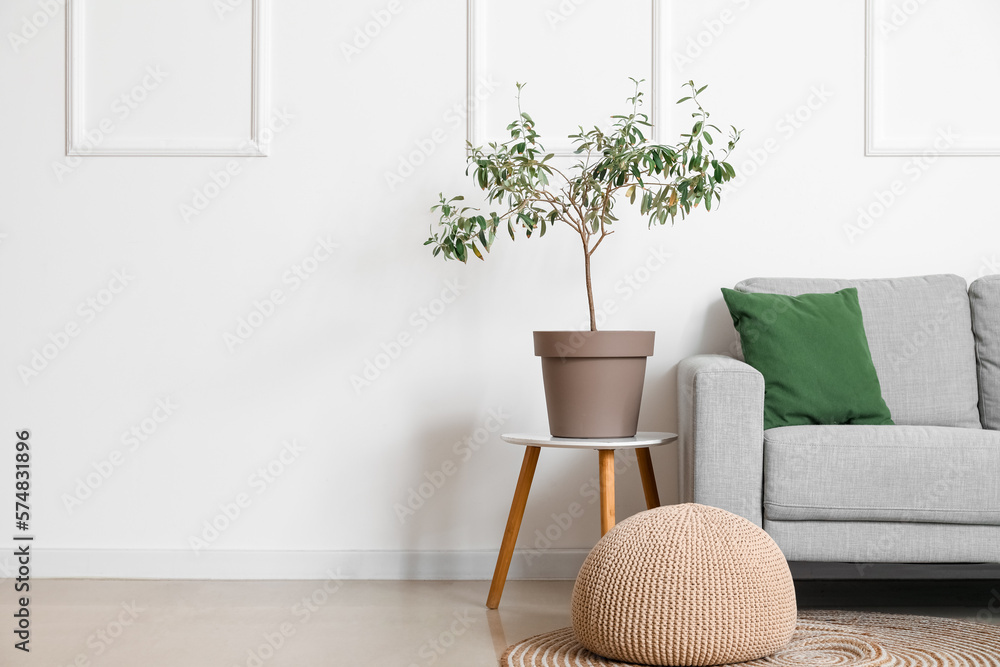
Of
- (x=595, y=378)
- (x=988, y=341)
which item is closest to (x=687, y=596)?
(x=595, y=378)

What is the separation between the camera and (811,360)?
2295 mm

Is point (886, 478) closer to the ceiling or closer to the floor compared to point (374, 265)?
closer to the floor

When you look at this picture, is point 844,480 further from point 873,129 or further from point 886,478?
point 873,129

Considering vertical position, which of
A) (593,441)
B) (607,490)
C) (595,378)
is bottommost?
(607,490)

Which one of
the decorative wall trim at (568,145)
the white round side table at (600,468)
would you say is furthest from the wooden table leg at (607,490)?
the decorative wall trim at (568,145)

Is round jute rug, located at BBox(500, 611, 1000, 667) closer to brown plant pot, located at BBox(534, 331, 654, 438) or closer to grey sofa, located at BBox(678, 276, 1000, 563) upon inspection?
grey sofa, located at BBox(678, 276, 1000, 563)

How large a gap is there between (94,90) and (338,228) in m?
0.93

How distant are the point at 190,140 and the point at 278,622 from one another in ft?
5.18

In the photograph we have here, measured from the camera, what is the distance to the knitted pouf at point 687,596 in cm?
165

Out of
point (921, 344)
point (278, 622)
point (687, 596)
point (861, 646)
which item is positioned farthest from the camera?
point (921, 344)

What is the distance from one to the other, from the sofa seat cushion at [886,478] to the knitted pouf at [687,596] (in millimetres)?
305

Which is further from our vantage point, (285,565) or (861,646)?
(285,565)

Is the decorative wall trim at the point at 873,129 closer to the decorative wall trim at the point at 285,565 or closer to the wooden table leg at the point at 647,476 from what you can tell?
the wooden table leg at the point at 647,476

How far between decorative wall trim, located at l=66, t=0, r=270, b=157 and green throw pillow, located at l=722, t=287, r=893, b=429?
5.47ft
